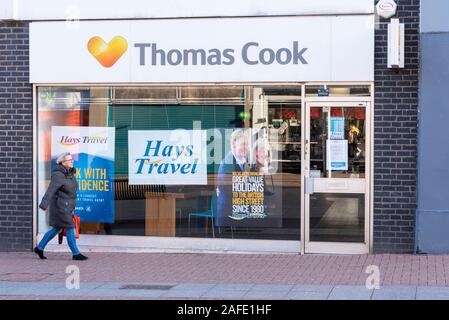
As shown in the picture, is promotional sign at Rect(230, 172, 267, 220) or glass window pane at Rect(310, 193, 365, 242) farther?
promotional sign at Rect(230, 172, 267, 220)

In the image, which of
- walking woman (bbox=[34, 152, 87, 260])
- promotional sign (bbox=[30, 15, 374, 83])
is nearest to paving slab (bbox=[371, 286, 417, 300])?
promotional sign (bbox=[30, 15, 374, 83])

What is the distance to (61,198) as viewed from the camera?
12102mm

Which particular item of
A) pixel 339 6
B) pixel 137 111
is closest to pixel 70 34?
pixel 137 111

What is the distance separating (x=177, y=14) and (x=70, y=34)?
5.89 ft

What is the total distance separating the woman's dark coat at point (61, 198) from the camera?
1202 cm

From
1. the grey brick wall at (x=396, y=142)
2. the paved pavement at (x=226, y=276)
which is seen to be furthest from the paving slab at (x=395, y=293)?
the grey brick wall at (x=396, y=142)

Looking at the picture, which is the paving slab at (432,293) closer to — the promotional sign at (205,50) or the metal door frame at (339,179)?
the metal door frame at (339,179)

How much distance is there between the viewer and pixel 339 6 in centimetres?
1240

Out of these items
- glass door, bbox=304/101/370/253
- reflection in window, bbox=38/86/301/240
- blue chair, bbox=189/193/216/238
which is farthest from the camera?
blue chair, bbox=189/193/216/238

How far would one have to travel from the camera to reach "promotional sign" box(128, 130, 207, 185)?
13.2m

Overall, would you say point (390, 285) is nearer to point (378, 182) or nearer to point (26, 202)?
point (378, 182)

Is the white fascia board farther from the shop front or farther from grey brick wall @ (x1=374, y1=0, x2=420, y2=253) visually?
grey brick wall @ (x1=374, y1=0, x2=420, y2=253)

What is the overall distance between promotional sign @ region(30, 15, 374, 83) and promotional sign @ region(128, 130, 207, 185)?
3.03 feet

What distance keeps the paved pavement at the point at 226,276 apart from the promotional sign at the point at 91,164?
84cm
